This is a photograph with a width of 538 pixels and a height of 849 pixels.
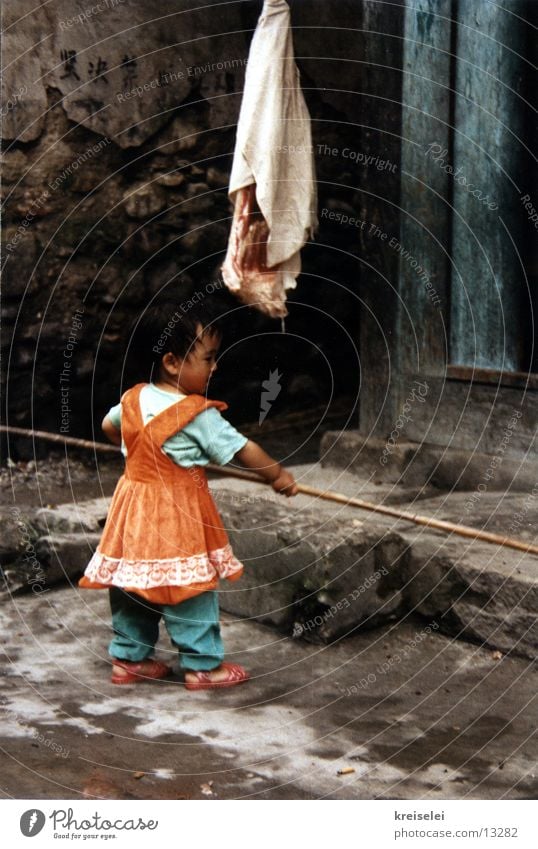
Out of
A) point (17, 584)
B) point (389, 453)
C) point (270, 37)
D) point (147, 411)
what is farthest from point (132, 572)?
point (270, 37)

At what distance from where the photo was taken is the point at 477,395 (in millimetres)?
4020

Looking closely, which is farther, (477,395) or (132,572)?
(477,395)

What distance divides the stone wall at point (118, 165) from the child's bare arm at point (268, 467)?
65.8 inches

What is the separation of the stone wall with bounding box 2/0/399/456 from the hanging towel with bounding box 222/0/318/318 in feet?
→ 3.13

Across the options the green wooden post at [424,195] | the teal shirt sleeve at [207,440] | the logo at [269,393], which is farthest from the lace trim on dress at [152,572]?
the logo at [269,393]

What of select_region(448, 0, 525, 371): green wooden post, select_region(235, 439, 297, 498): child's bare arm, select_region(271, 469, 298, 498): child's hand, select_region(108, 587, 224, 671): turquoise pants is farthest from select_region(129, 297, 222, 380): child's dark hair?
select_region(448, 0, 525, 371): green wooden post

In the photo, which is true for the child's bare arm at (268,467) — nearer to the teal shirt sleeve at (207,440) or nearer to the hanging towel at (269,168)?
the teal shirt sleeve at (207,440)

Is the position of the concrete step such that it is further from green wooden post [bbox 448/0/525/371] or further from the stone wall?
the stone wall

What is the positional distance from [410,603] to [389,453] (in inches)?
26.9
